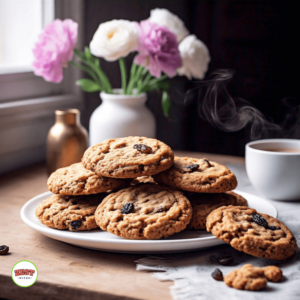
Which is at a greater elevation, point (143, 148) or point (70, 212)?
point (143, 148)

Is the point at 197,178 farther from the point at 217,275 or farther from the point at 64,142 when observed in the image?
the point at 64,142

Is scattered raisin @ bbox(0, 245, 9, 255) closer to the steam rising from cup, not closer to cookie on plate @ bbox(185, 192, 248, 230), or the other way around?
cookie on plate @ bbox(185, 192, 248, 230)

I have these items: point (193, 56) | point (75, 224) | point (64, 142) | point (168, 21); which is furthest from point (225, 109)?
point (75, 224)

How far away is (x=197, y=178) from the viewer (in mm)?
1030

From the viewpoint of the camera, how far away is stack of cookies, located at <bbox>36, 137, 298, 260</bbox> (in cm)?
94

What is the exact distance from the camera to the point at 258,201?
1.23 m

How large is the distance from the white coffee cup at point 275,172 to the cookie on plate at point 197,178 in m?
0.32

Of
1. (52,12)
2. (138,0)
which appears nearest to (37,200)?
(52,12)

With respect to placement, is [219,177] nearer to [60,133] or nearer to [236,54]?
[60,133]

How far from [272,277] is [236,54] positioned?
1498mm

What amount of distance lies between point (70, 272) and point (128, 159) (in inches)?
11.5

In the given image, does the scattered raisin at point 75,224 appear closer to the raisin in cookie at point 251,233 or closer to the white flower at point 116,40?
the raisin in cookie at point 251,233

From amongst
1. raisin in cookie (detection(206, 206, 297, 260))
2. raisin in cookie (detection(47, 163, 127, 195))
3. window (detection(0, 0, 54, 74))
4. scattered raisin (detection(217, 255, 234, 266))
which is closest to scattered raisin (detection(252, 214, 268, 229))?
raisin in cookie (detection(206, 206, 297, 260))

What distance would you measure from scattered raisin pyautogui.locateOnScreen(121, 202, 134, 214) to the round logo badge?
0.23 m
